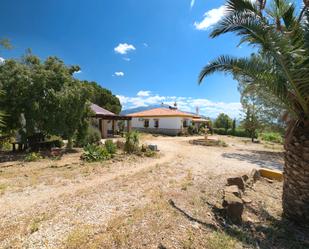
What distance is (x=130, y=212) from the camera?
482 cm

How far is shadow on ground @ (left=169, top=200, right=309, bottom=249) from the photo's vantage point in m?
4.21

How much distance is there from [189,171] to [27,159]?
301 inches

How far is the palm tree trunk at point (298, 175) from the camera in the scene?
4.84 metres

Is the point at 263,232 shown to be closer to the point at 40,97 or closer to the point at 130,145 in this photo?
the point at 130,145

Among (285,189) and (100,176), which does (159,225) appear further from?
(100,176)

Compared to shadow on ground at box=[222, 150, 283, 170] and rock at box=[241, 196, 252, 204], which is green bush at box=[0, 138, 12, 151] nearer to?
rock at box=[241, 196, 252, 204]

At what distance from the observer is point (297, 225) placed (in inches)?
197

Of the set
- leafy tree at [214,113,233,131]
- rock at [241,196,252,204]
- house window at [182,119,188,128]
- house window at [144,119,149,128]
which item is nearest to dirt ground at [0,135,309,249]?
rock at [241,196,252,204]

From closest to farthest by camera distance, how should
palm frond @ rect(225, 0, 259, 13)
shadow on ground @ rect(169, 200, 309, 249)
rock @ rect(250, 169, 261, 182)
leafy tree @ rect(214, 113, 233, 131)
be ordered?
1. shadow on ground @ rect(169, 200, 309, 249)
2. palm frond @ rect(225, 0, 259, 13)
3. rock @ rect(250, 169, 261, 182)
4. leafy tree @ rect(214, 113, 233, 131)

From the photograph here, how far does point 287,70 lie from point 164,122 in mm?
26080

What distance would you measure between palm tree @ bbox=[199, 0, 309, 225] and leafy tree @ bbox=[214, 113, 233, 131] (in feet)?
109

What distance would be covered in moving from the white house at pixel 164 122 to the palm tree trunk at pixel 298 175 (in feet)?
78.7

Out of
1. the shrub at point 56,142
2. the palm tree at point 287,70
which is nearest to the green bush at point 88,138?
the shrub at point 56,142

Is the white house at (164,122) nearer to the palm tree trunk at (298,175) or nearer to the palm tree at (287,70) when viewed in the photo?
the palm tree at (287,70)
